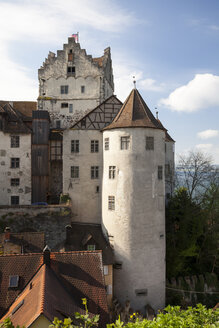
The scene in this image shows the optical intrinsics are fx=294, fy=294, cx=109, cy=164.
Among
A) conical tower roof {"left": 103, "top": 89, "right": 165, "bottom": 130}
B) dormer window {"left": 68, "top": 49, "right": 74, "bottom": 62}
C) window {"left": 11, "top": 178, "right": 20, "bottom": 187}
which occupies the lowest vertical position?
window {"left": 11, "top": 178, "right": 20, "bottom": 187}

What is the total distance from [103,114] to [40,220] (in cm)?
1164

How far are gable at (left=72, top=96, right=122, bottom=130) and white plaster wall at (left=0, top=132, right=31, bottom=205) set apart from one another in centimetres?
723

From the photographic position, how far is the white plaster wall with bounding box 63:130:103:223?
28.8m

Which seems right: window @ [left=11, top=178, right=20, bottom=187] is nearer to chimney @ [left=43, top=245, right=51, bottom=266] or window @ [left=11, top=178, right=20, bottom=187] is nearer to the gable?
the gable

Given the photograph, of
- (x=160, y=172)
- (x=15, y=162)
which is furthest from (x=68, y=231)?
(x=15, y=162)

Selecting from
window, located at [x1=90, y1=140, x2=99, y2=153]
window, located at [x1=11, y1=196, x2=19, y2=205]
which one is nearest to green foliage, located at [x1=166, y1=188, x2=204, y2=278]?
window, located at [x1=90, y1=140, x2=99, y2=153]

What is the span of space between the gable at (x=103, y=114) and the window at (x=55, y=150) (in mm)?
5043

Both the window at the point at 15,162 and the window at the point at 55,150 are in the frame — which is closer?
the window at the point at 15,162

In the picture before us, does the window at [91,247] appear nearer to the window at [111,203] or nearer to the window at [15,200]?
the window at [111,203]

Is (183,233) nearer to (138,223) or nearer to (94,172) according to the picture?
(138,223)

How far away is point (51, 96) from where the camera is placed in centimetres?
3559

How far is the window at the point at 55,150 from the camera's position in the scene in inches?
1286

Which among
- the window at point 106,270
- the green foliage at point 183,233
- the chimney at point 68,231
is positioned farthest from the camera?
the green foliage at point 183,233

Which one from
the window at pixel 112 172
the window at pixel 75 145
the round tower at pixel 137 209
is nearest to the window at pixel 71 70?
the window at pixel 75 145
